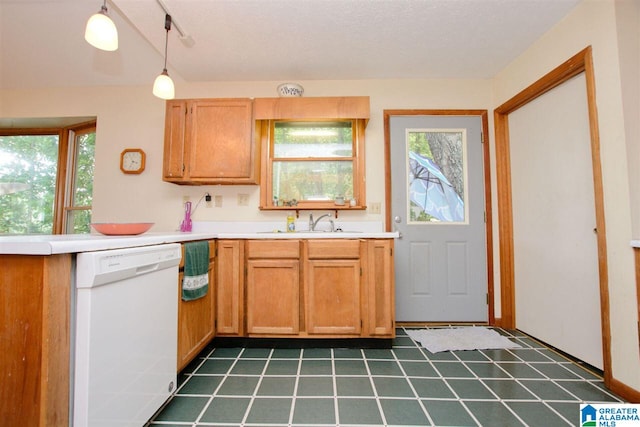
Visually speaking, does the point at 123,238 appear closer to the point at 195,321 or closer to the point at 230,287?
the point at 195,321

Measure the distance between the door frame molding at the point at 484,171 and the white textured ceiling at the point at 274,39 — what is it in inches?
13.9

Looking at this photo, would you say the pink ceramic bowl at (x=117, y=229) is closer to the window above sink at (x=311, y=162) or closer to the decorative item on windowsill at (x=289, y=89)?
the window above sink at (x=311, y=162)

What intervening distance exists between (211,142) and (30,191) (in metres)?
2.46

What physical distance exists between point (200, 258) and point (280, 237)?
564mm

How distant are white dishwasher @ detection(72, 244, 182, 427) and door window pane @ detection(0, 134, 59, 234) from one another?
2896 mm

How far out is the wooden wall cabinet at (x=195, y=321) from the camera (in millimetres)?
1516

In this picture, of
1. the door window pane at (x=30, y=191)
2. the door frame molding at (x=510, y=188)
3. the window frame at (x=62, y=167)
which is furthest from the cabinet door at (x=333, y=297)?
the door window pane at (x=30, y=191)

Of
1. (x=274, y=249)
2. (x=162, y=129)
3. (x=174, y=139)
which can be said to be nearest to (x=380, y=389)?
(x=274, y=249)

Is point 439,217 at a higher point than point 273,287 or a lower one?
higher

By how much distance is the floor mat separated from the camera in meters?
2.00

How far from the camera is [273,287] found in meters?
2.00

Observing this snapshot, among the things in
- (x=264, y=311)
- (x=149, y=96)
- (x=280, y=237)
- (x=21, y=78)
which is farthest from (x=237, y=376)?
(x=21, y=78)

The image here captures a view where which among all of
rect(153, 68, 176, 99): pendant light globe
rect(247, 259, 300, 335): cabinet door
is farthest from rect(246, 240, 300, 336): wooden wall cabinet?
rect(153, 68, 176, 99): pendant light globe
